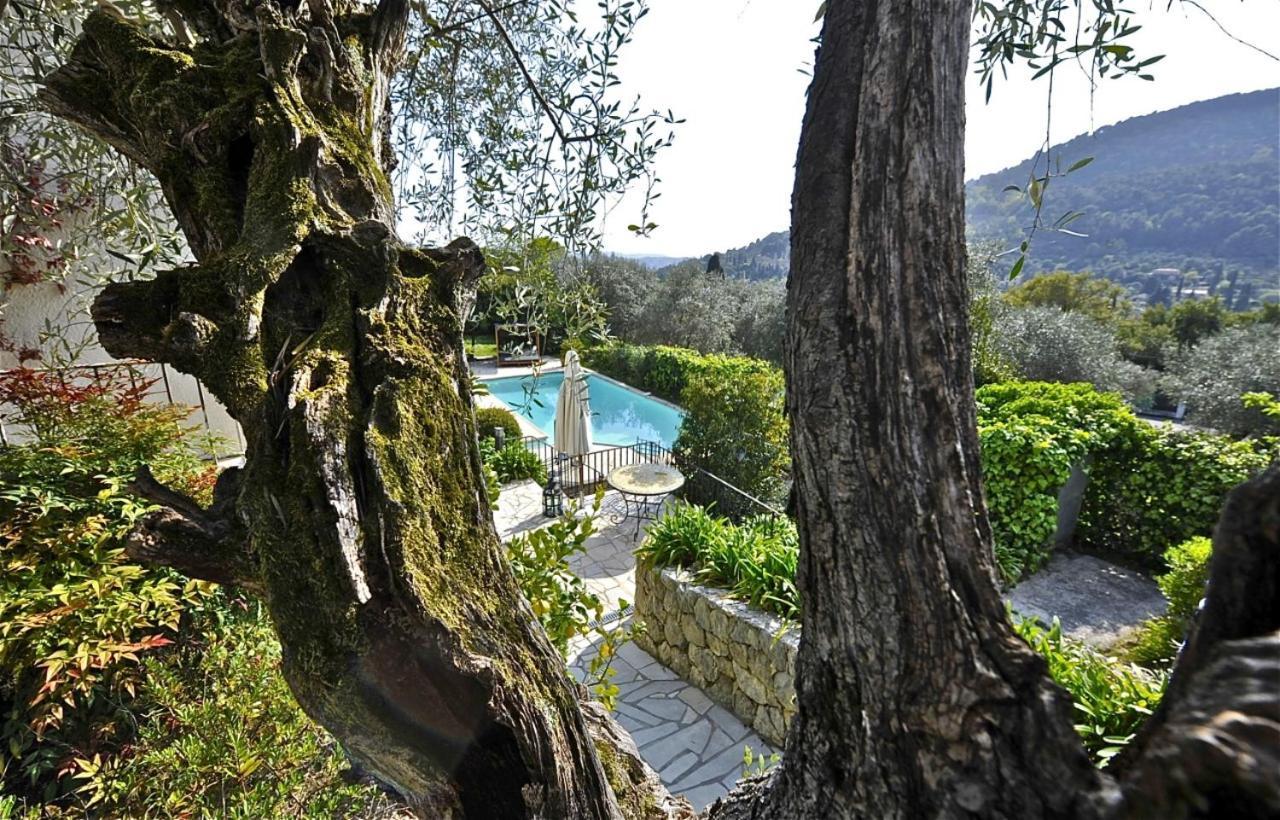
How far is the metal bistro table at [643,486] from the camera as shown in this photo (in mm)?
9250

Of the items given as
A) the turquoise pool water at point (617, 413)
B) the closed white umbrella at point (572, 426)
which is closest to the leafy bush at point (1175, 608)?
the closed white umbrella at point (572, 426)

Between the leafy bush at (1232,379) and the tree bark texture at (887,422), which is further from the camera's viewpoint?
the leafy bush at (1232,379)

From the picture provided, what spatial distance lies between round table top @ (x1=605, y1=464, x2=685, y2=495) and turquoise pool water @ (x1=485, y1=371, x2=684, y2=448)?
6395 mm

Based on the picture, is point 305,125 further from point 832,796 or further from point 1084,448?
point 1084,448

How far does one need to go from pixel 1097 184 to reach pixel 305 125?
33960mm

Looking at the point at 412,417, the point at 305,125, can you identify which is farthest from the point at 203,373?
the point at 305,125

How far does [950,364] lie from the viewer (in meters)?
0.90

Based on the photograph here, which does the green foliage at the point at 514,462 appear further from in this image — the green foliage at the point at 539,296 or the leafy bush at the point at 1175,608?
the leafy bush at the point at 1175,608

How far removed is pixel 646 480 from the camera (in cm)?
971

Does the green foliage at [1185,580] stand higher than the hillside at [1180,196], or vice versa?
the hillside at [1180,196]

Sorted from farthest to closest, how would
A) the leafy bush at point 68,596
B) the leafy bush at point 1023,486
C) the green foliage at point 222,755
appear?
1. the leafy bush at point 1023,486
2. the leafy bush at point 68,596
3. the green foliage at point 222,755

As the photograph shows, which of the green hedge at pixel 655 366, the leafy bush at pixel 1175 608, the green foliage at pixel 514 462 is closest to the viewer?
the leafy bush at pixel 1175 608

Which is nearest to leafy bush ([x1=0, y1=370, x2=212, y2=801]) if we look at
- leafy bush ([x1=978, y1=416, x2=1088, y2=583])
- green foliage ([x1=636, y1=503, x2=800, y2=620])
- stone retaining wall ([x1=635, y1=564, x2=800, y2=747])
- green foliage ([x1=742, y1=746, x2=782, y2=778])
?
green foliage ([x1=742, y1=746, x2=782, y2=778])

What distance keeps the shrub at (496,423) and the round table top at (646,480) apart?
9.84 feet
